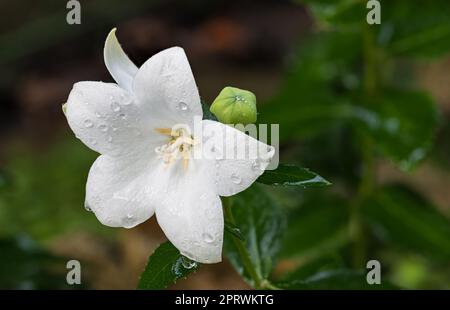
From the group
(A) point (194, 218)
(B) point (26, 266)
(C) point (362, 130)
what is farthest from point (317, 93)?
(A) point (194, 218)

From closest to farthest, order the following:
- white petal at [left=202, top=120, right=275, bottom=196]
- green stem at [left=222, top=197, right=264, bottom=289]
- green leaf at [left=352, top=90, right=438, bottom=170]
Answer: white petal at [left=202, top=120, right=275, bottom=196] → green stem at [left=222, top=197, right=264, bottom=289] → green leaf at [left=352, top=90, right=438, bottom=170]

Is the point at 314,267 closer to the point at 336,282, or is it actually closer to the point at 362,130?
the point at 336,282

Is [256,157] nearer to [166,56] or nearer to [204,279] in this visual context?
[166,56]

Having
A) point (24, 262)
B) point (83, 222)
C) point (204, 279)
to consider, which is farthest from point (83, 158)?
point (24, 262)

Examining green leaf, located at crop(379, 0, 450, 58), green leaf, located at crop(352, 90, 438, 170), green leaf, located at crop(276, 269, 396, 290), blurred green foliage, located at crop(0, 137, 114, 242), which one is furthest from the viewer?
blurred green foliage, located at crop(0, 137, 114, 242)

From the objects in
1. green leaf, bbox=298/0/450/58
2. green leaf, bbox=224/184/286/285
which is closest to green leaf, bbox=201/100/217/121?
green leaf, bbox=224/184/286/285

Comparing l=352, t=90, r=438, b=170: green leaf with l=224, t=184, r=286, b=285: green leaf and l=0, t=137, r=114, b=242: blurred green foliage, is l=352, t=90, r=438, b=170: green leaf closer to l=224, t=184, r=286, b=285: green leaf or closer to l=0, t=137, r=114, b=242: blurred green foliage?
l=224, t=184, r=286, b=285: green leaf
